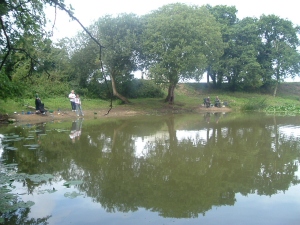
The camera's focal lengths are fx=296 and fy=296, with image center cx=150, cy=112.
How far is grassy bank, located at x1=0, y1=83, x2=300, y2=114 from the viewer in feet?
74.1

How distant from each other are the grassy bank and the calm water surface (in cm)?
969

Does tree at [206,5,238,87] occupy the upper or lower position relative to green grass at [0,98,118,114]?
upper

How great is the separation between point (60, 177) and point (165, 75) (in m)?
20.7

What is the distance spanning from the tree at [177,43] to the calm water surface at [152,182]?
16.1m

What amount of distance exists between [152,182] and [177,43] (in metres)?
21.3

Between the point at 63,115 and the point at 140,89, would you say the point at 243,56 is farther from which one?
the point at 63,115

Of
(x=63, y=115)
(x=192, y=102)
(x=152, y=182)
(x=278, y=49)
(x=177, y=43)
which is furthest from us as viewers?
(x=278, y=49)

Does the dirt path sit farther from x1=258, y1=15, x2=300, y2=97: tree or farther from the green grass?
x1=258, y1=15, x2=300, y2=97: tree

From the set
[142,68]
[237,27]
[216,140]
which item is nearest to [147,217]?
[216,140]

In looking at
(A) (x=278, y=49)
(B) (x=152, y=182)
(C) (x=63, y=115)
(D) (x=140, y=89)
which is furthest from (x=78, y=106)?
(A) (x=278, y=49)

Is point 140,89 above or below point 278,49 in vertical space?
below

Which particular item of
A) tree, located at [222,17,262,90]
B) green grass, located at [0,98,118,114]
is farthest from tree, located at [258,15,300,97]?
green grass, located at [0,98,118,114]

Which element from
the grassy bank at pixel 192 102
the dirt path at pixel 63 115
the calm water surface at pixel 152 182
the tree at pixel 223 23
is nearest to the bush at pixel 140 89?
the grassy bank at pixel 192 102

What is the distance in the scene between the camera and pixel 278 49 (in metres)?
41.2
